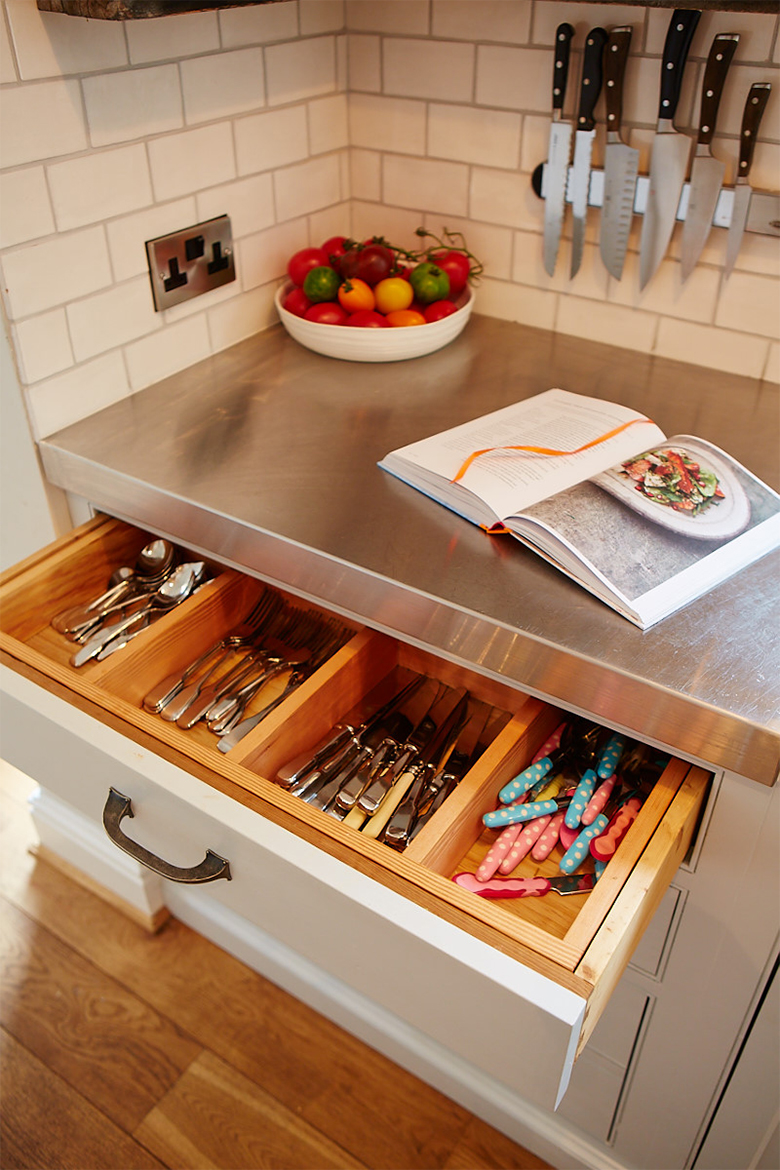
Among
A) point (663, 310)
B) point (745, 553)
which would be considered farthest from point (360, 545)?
point (663, 310)

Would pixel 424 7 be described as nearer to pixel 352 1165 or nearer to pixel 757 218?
pixel 757 218

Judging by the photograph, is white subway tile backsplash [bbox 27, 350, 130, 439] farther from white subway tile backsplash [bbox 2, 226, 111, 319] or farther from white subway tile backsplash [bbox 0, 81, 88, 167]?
white subway tile backsplash [bbox 0, 81, 88, 167]

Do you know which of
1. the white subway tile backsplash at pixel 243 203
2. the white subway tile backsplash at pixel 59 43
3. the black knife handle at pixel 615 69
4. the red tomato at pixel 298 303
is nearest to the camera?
the white subway tile backsplash at pixel 59 43

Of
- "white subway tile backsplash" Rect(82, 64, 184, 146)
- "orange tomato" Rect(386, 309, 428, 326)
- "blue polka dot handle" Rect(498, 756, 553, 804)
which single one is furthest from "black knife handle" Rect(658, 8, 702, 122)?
"blue polka dot handle" Rect(498, 756, 553, 804)

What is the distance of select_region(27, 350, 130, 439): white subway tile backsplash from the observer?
117cm

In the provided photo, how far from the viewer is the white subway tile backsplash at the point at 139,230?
119 centimetres

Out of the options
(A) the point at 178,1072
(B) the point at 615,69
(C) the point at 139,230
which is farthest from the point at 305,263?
(A) the point at 178,1072

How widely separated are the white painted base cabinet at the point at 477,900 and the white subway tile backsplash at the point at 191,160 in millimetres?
451

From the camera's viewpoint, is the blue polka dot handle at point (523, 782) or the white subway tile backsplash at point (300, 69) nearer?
the blue polka dot handle at point (523, 782)

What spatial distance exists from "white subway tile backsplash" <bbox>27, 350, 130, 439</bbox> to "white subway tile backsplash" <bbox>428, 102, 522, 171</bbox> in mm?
593

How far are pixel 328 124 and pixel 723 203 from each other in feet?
2.00

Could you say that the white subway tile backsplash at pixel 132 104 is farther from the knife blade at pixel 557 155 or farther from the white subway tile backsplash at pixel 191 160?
the knife blade at pixel 557 155

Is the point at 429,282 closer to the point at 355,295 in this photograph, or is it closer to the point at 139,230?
the point at 355,295

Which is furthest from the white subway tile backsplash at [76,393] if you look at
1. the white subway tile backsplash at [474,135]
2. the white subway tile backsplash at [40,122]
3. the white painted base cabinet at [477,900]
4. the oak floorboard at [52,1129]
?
the oak floorboard at [52,1129]
